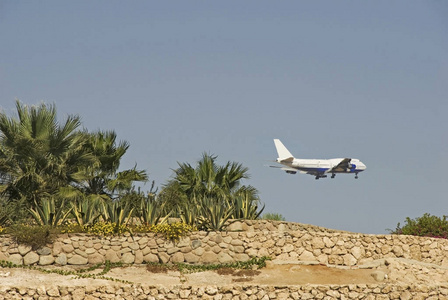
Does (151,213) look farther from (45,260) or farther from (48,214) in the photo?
(45,260)

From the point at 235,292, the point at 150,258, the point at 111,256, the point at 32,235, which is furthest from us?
the point at 150,258

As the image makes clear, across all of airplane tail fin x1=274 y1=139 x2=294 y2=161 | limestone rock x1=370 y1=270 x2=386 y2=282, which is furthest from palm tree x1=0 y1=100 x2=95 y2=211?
airplane tail fin x1=274 y1=139 x2=294 y2=161

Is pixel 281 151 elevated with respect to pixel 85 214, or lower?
elevated

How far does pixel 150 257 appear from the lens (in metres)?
23.1

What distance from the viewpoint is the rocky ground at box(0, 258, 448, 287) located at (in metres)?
20.7

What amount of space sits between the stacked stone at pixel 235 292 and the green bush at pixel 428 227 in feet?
24.5

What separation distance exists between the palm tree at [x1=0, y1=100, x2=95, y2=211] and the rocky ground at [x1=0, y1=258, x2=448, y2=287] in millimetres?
5178

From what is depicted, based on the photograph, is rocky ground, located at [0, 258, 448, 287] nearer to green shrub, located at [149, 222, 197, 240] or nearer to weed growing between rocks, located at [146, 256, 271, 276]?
weed growing between rocks, located at [146, 256, 271, 276]

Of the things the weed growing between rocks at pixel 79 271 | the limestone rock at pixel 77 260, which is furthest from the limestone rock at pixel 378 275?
the limestone rock at pixel 77 260

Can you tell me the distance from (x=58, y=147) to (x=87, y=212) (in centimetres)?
423

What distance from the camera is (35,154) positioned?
26.8m

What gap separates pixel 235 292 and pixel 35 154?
10.0 m

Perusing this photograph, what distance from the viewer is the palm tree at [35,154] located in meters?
26.3

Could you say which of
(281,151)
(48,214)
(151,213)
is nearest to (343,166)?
(281,151)
